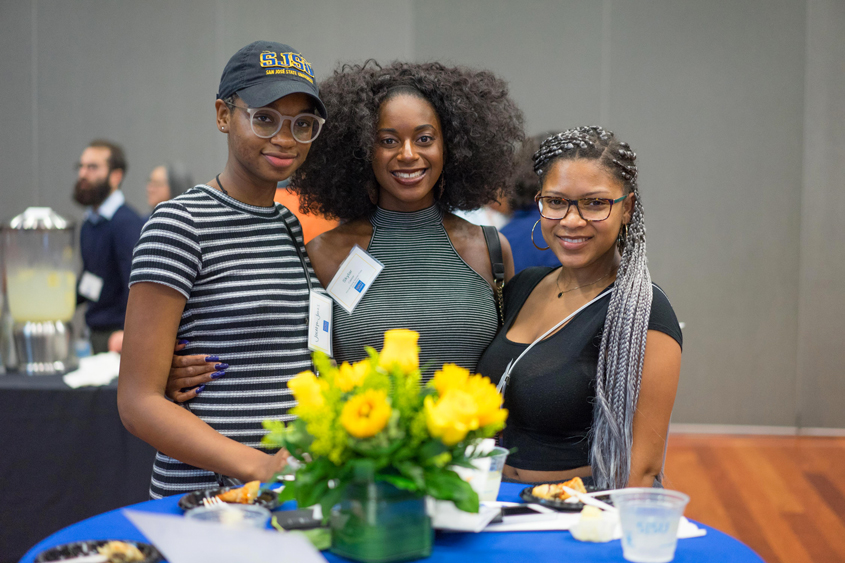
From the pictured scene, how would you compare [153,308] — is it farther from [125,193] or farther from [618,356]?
[125,193]

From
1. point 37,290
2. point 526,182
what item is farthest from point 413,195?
point 37,290

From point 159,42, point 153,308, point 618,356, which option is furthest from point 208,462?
point 159,42

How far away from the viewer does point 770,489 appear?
4.60 meters

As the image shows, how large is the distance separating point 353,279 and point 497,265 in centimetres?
45

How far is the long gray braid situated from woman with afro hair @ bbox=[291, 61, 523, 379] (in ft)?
1.47

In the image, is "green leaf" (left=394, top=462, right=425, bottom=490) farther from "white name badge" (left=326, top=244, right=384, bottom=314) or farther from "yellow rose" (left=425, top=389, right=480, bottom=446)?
"white name badge" (left=326, top=244, right=384, bottom=314)

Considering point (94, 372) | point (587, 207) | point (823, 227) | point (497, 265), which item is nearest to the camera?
point (587, 207)

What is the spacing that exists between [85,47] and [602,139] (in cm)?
611

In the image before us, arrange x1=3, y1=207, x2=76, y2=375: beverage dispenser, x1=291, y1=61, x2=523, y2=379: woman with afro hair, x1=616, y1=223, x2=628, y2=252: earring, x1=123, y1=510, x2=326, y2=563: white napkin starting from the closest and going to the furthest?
1. x1=123, y1=510, x2=326, y2=563: white napkin
2. x1=616, y1=223, x2=628, y2=252: earring
3. x1=291, y1=61, x2=523, y2=379: woman with afro hair
4. x1=3, y1=207, x2=76, y2=375: beverage dispenser

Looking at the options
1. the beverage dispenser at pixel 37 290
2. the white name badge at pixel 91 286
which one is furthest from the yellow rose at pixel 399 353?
the white name badge at pixel 91 286

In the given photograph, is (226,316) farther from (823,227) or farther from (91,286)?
(823,227)

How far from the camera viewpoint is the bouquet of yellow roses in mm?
1025

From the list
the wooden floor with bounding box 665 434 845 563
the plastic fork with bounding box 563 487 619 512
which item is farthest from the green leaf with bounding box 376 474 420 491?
the wooden floor with bounding box 665 434 845 563

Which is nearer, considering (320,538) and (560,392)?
(320,538)
